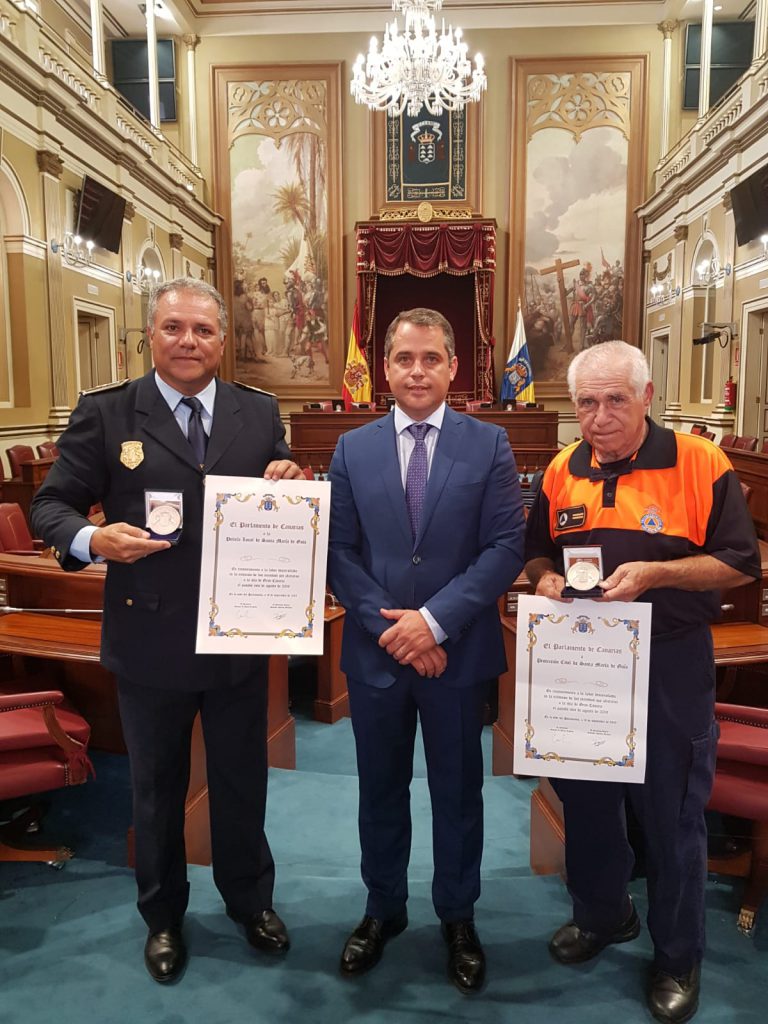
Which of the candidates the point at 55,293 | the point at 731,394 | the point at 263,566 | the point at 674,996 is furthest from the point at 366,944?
the point at 731,394

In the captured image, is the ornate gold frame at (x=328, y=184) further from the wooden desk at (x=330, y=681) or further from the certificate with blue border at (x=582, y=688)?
the certificate with blue border at (x=582, y=688)

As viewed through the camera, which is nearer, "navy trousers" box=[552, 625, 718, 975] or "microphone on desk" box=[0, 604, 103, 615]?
"navy trousers" box=[552, 625, 718, 975]

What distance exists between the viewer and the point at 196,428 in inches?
79.8

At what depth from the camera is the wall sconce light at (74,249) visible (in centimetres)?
905

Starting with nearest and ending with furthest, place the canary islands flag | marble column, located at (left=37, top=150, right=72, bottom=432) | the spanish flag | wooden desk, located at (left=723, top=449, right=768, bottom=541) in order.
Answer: wooden desk, located at (left=723, top=449, right=768, bottom=541) → marble column, located at (left=37, top=150, right=72, bottom=432) → the spanish flag → the canary islands flag

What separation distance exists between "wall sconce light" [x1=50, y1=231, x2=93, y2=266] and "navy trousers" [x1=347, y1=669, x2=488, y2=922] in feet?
28.5

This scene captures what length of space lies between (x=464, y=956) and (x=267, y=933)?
558 mm

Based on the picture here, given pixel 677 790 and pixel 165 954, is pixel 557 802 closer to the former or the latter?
pixel 677 790

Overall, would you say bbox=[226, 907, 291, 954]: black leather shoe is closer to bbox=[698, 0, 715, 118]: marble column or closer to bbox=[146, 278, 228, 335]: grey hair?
bbox=[146, 278, 228, 335]: grey hair

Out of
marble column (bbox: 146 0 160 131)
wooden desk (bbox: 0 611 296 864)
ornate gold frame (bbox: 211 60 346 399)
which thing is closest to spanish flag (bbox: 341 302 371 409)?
ornate gold frame (bbox: 211 60 346 399)

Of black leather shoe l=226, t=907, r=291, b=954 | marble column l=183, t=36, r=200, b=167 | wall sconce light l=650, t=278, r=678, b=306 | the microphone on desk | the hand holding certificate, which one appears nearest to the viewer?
the hand holding certificate

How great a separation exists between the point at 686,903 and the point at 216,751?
127 cm

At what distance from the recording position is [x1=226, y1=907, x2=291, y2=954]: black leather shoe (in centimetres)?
212

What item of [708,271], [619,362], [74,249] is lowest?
[619,362]
